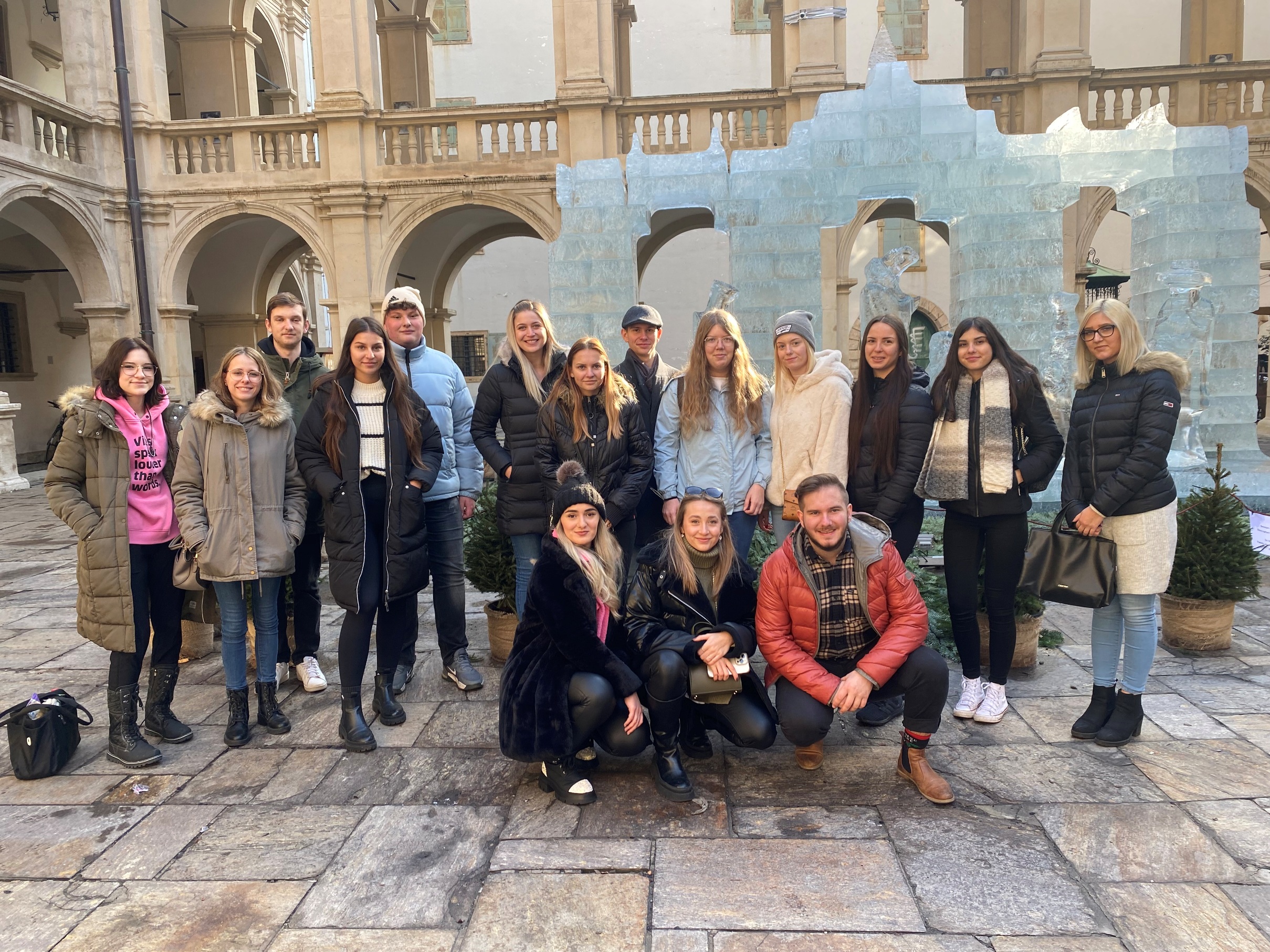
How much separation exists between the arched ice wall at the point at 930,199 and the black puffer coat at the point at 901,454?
12.2ft

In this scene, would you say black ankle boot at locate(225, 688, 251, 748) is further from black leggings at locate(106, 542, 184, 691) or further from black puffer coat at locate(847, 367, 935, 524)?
black puffer coat at locate(847, 367, 935, 524)

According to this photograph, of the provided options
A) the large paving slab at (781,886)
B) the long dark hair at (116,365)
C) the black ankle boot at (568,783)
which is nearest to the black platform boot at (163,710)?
the long dark hair at (116,365)

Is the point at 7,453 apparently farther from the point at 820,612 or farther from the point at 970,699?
the point at 970,699

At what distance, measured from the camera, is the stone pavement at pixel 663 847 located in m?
2.46

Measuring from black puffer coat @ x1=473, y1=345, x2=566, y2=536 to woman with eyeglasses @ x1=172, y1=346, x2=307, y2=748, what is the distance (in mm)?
904

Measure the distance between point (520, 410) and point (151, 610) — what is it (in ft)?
6.15

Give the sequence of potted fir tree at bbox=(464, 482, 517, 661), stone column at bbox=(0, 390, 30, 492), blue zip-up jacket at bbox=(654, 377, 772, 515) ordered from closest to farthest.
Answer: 1. blue zip-up jacket at bbox=(654, 377, 772, 515)
2. potted fir tree at bbox=(464, 482, 517, 661)
3. stone column at bbox=(0, 390, 30, 492)

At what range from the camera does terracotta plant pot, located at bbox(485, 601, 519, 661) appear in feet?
15.9

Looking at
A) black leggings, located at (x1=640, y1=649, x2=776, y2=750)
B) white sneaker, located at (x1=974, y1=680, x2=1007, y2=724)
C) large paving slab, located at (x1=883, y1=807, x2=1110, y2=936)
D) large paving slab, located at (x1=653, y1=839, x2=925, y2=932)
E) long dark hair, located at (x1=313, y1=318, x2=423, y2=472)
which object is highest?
long dark hair, located at (x1=313, y1=318, x2=423, y2=472)

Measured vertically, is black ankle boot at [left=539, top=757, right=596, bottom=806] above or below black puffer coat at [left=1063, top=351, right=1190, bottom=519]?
below

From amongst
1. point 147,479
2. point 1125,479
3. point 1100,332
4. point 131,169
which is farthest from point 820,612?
point 131,169

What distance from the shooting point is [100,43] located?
46.8 ft

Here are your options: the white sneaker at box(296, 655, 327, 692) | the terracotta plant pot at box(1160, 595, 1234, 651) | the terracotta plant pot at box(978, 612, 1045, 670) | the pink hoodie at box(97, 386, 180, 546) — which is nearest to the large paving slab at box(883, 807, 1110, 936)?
the terracotta plant pot at box(978, 612, 1045, 670)

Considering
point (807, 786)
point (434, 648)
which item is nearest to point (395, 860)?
point (807, 786)
